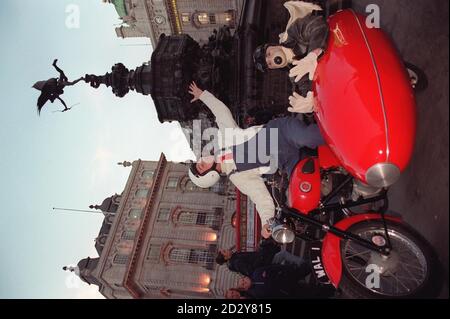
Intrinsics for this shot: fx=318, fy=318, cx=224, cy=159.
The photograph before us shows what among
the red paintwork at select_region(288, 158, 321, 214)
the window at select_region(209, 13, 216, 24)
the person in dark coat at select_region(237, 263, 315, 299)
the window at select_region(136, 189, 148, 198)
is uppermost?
the window at select_region(209, 13, 216, 24)

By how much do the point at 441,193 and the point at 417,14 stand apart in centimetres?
289

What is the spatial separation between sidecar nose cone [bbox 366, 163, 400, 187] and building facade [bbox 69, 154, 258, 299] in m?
12.5

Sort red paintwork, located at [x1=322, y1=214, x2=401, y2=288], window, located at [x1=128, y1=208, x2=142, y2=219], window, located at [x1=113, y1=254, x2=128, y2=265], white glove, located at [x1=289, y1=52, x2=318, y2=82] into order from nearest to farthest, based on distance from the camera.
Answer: red paintwork, located at [x1=322, y1=214, x2=401, y2=288]
white glove, located at [x1=289, y1=52, x2=318, y2=82]
window, located at [x1=113, y1=254, x2=128, y2=265]
window, located at [x1=128, y1=208, x2=142, y2=219]

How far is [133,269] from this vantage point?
19.8 m

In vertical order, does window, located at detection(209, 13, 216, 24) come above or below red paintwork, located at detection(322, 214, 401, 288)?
above

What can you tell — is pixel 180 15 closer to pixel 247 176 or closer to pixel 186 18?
pixel 186 18

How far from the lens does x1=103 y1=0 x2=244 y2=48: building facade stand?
25.8m

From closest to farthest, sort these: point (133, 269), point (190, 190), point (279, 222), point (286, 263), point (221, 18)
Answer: point (279, 222)
point (286, 263)
point (133, 269)
point (190, 190)
point (221, 18)

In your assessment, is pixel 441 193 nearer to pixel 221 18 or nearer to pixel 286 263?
pixel 286 263

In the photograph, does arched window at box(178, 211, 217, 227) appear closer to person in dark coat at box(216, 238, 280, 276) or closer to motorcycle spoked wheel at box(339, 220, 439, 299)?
person in dark coat at box(216, 238, 280, 276)

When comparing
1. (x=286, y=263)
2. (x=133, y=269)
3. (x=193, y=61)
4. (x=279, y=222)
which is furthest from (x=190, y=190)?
(x=279, y=222)

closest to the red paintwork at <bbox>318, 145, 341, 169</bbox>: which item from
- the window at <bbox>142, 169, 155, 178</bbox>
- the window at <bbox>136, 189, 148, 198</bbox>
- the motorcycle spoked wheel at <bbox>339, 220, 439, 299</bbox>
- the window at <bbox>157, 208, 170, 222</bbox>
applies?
the motorcycle spoked wheel at <bbox>339, 220, 439, 299</bbox>
